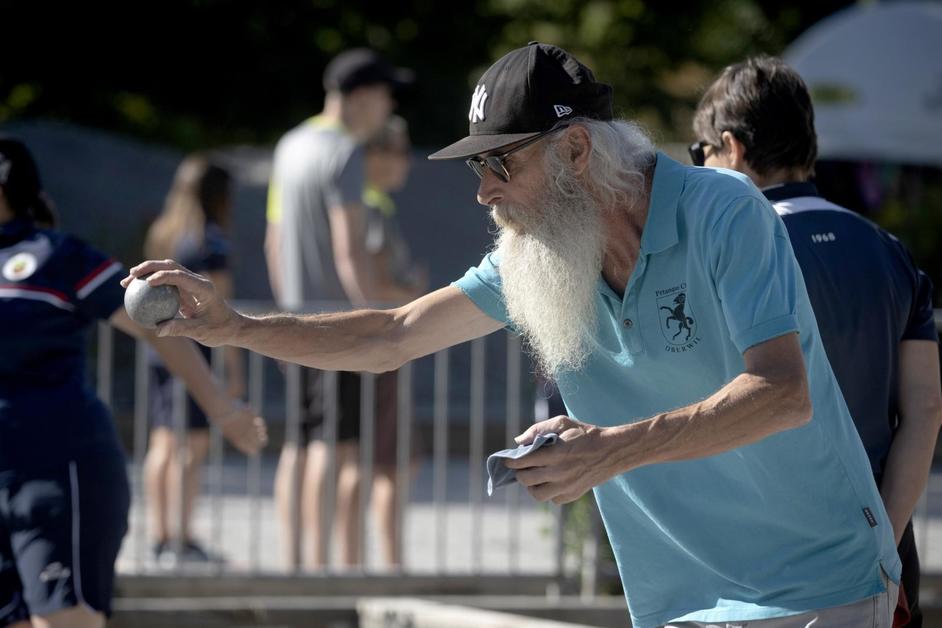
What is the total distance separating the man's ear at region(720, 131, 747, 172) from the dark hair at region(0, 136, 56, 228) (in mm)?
2169

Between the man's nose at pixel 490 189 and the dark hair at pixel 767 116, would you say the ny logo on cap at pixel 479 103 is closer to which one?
the man's nose at pixel 490 189

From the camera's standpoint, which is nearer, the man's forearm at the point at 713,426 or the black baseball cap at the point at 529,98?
the man's forearm at the point at 713,426

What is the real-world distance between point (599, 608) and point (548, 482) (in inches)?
168

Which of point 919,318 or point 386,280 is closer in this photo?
point 919,318

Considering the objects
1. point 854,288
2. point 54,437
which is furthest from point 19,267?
point 854,288

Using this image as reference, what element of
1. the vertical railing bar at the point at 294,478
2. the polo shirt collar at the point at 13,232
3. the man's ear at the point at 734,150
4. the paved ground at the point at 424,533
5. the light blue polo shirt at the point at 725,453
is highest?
the man's ear at the point at 734,150

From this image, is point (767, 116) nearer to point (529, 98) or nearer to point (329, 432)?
point (529, 98)

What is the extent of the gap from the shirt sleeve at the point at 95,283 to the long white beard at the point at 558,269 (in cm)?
168

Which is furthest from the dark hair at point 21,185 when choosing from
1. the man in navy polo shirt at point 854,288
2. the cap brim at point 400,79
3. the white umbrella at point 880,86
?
the white umbrella at point 880,86

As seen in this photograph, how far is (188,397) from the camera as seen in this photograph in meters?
7.14

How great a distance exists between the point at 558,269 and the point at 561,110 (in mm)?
309

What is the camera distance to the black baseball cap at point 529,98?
9.73 ft

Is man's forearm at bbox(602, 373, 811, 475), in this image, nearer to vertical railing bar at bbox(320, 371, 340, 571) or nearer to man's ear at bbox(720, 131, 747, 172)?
man's ear at bbox(720, 131, 747, 172)

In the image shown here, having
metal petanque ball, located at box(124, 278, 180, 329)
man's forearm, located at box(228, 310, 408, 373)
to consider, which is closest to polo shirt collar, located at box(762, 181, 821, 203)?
man's forearm, located at box(228, 310, 408, 373)
